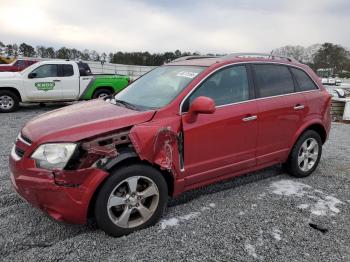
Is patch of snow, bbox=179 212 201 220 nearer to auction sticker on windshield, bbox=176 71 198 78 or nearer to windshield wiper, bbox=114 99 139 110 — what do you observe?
windshield wiper, bbox=114 99 139 110

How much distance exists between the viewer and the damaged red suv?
295cm

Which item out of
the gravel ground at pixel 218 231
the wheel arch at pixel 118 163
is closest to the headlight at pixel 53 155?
the wheel arch at pixel 118 163

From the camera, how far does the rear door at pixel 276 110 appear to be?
4203mm

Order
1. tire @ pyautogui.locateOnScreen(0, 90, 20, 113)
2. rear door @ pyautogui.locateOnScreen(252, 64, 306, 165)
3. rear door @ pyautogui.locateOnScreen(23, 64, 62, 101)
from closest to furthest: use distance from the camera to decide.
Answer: rear door @ pyautogui.locateOnScreen(252, 64, 306, 165), tire @ pyautogui.locateOnScreen(0, 90, 20, 113), rear door @ pyautogui.locateOnScreen(23, 64, 62, 101)

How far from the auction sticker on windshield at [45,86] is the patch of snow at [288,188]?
9.05 metres

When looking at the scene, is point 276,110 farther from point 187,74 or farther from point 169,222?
point 169,222

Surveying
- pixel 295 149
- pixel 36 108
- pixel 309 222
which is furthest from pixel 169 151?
pixel 36 108

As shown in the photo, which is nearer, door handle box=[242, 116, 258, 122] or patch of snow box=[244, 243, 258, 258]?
patch of snow box=[244, 243, 258, 258]

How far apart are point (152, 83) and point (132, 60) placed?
45257 millimetres

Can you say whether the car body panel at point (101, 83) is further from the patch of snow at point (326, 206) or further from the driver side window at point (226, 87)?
the patch of snow at point (326, 206)

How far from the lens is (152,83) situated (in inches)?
166

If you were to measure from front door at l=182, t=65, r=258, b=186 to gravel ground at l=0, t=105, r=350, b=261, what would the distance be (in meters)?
0.44

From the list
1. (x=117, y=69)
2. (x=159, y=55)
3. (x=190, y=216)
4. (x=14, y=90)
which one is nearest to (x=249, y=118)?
(x=190, y=216)

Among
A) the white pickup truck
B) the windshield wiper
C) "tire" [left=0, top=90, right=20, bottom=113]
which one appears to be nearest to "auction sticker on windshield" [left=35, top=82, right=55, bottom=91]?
the white pickup truck
